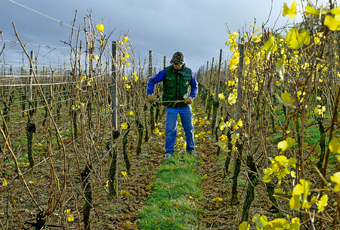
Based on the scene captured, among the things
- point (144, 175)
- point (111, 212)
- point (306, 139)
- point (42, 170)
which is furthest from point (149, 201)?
point (306, 139)

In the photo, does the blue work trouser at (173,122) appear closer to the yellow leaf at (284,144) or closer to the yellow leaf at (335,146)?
the yellow leaf at (284,144)

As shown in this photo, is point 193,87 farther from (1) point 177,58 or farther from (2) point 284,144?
(2) point 284,144

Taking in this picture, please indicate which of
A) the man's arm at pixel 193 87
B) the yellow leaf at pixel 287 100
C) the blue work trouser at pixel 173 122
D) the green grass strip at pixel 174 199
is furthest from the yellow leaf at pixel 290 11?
the man's arm at pixel 193 87

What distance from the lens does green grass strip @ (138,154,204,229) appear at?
279cm

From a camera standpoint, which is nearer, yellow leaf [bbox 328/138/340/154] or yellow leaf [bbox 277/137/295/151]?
yellow leaf [bbox 328/138/340/154]

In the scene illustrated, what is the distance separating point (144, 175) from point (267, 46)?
3.63 metres

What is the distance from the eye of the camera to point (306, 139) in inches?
216

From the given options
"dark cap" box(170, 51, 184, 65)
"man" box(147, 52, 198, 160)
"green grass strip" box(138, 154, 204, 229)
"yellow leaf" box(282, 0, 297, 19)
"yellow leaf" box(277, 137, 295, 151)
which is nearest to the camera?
"yellow leaf" box(282, 0, 297, 19)

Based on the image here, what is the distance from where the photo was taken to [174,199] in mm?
3273

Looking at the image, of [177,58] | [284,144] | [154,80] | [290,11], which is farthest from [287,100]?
[154,80]

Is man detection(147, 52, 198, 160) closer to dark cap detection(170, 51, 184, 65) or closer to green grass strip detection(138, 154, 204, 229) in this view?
dark cap detection(170, 51, 184, 65)

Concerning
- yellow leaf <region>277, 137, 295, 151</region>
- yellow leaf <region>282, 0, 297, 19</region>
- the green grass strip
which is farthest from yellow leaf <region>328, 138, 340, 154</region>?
the green grass strip

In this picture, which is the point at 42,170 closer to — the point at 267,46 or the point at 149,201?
the point at 149,201

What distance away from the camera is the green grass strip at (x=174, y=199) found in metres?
2.79
